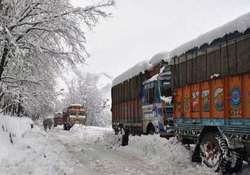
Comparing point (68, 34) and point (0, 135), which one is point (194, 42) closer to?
point (68, 34)

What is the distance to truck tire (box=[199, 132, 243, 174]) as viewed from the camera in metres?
10.9

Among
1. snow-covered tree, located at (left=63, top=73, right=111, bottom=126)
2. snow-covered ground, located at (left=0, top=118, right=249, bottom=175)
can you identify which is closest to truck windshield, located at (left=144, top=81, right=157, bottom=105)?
snow-covered ground, located at (left=0, top=118, right=249, bottom=175)

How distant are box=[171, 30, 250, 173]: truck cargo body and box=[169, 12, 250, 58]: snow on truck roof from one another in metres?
0.13

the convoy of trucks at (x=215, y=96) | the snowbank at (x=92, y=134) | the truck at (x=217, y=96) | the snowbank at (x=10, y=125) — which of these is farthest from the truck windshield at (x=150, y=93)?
the snowbank at (x=92, y=134)

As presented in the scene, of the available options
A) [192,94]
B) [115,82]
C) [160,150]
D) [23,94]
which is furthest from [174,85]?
[115,82]

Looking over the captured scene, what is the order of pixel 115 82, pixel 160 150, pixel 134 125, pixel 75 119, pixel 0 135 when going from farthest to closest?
pixel 75 119 < pixel 115 82 < pixel 134 125 < pixel 160 150 < pixel 0 135

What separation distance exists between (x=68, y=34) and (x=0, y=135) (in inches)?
176

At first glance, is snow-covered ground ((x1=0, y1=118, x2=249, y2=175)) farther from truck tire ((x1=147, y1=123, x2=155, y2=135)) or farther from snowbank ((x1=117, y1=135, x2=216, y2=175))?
truck tire ((x1=147, y1=123, x2=155, y2=135))

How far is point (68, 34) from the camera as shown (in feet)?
53.8

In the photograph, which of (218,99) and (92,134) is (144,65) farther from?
(92,134)

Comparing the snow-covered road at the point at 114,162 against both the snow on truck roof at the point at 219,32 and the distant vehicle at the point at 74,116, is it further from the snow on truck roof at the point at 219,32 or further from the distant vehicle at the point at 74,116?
the distant vehicle at the point at 74,116

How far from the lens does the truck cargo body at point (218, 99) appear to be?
10.2 meters

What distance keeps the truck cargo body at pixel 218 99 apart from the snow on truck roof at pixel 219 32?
125 mm

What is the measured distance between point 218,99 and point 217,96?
0.10 metres
